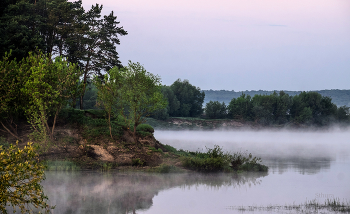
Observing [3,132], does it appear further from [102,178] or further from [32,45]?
→ [102,178]

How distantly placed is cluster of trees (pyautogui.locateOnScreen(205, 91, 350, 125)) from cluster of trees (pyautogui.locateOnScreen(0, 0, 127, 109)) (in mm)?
64792

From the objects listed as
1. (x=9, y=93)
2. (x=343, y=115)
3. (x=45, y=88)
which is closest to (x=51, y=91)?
(x=45, y=88)

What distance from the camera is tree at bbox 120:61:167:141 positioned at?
26.1 m

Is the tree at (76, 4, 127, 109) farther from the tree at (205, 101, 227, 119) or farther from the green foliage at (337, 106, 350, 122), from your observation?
the green foliage at (337, 106, 350, 122)

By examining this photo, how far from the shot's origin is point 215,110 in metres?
101

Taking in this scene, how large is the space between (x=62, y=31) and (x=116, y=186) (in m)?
22.7

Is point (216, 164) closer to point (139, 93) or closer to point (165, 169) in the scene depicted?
point (165, 169)

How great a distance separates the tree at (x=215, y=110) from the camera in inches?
3957

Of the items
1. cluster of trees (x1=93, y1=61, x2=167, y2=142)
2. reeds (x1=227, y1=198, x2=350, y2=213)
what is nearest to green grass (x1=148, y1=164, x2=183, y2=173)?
cluster of trees (x1=93, y1=61, x2=167, y2=142)

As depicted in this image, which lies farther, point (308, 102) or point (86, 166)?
point (308, 102)

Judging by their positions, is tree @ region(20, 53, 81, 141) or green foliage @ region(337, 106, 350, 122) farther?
green foliage @ region(337, 106, 350, 122)

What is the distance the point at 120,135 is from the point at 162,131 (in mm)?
56886

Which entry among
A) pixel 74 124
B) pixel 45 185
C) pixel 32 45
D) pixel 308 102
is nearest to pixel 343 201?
pixel 45 185

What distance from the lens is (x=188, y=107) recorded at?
10069 cm
